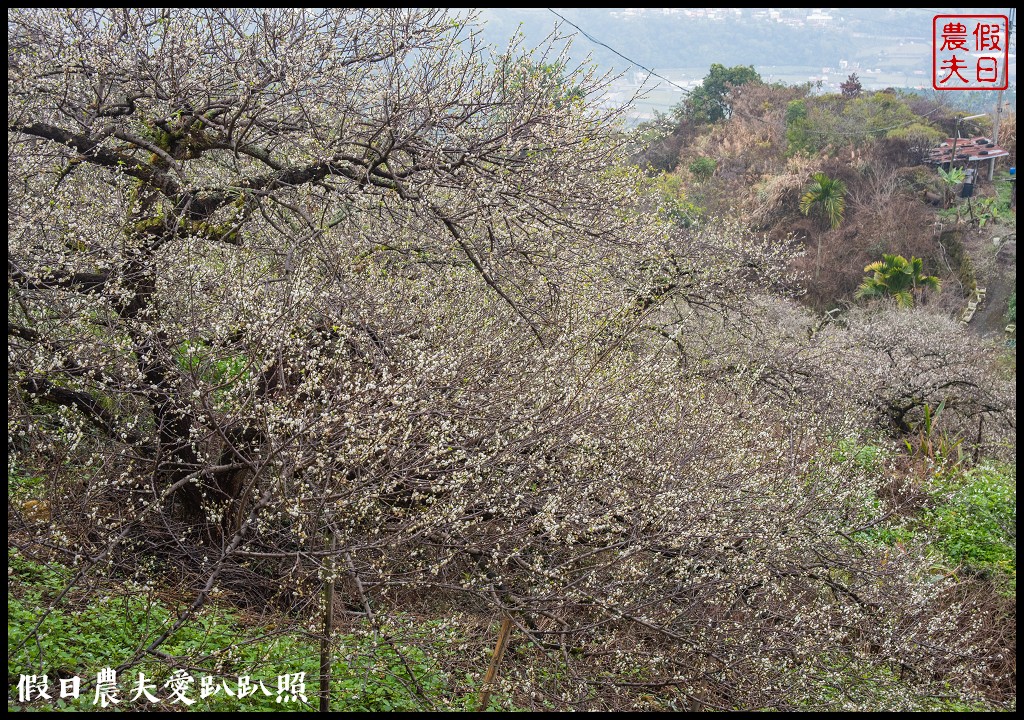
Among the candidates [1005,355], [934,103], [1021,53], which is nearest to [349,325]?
[1021,53]

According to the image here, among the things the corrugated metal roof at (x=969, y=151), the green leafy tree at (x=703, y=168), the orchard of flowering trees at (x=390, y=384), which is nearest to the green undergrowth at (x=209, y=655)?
the orchard of flowering trees at (x=390, y=384)

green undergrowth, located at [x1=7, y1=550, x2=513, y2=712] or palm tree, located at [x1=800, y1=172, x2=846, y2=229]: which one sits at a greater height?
palm tree, located at [x1=800, y1=172, x2=846, y2=229]

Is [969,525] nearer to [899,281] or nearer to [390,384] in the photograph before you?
[390,384]

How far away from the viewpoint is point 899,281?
66.7 feet

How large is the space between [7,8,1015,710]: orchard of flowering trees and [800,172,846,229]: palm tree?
2172 cm

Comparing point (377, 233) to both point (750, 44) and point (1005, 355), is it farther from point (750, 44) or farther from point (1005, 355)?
point (750, 44)

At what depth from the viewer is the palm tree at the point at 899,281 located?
787 inches

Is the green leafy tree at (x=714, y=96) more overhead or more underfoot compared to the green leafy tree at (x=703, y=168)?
more overhead

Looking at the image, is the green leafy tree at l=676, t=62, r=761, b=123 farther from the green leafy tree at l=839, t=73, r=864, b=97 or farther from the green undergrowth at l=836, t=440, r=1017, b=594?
the green undergrowth at l=836, t=440, r=1017, b=594

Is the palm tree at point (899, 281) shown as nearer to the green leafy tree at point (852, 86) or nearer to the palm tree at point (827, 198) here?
the palm tree at point (827, 198)

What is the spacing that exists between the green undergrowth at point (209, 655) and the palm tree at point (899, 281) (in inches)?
755

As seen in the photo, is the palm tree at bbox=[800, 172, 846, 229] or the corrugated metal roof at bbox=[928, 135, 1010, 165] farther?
the corrugated metal roof at bbox=[928, 135, 1010, 165]

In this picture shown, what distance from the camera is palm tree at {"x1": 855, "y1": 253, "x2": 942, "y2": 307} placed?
2000cm
